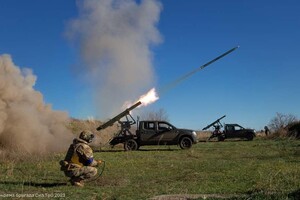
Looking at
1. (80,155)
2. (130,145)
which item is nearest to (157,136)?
(130,145)

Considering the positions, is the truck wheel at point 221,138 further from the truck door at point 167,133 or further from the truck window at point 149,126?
the truck window at point 149,126

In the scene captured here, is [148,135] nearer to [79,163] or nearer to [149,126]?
[149,126]

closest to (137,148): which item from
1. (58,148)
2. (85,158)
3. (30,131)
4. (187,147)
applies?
(187,147)

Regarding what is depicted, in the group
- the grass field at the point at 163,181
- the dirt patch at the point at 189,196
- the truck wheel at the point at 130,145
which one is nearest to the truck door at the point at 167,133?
the truck wheel at the point at 130,145

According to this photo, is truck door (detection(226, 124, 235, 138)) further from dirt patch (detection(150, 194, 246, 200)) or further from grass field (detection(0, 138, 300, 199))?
dirt patch (detection(150, 194, 246, 200))

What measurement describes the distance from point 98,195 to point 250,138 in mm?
33960

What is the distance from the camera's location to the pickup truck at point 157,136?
1110 inches

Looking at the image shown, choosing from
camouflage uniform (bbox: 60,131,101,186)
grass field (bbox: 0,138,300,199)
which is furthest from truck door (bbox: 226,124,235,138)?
camouflage uniform (bbox: 60,131,101,186)

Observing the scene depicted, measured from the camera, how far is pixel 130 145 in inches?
1118

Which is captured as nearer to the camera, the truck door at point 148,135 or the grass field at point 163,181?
the grass field at point 163,181

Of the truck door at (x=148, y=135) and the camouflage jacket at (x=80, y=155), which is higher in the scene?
the truck door at (x=148, y=135)

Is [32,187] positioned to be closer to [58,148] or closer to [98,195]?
[98,195]

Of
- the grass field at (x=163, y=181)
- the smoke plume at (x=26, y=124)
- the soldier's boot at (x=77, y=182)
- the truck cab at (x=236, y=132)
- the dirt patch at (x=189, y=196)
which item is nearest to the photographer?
the dirt patch at (x=189, y=196)

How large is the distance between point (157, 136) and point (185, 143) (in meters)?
1.79
